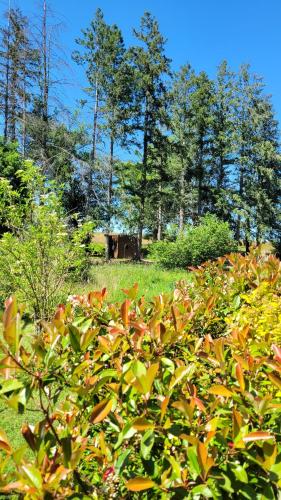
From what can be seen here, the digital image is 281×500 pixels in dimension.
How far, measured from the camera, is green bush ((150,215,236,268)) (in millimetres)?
17609

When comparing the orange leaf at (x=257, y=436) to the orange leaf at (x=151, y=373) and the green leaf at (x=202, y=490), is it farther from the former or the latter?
the orange leaf at (x=151, y=373)

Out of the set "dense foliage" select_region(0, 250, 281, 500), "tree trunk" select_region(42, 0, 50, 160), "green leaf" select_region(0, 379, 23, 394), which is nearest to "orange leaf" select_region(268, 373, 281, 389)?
"dense foliage" select_region(0, 250, 281, 500)

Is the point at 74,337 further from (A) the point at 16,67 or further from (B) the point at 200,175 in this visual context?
(B) the point at 200,175

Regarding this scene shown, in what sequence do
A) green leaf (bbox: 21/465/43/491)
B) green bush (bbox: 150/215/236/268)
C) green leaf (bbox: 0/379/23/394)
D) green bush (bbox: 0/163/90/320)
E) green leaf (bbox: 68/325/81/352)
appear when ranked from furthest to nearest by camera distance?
green bush (bbox: 150/215/236/268) < green bush (bbox: 0/163/90/320) < green leaf (bbox: 68/325/81/352) < green leaf (bbox: 0/379/23/394) < green leaf (bbox: 21/465/43/491)

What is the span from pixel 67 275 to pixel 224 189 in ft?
93.5

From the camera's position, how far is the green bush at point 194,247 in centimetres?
1761

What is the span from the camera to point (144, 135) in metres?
26.1

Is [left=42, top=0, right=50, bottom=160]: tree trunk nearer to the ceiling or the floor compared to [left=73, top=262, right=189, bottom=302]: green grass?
nearer to the ceiling

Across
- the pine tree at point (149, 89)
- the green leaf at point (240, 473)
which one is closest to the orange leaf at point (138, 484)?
the green leaf at point (240, 473)

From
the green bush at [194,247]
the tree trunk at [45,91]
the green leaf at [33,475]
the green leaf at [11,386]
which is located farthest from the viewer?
the green bush at [194,247]

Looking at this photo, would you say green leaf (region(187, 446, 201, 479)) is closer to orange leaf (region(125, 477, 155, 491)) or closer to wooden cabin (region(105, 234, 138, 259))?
orange leaf (region(125, 477, 155, 491))

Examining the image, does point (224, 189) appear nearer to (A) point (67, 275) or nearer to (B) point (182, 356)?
(A) point (67, 275)

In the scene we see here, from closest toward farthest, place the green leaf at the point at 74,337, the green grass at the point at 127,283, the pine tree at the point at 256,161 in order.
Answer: the green leaf at the point at 74,337 < the green grass at the point at 127,283 < the pine tree at the point at 256,161

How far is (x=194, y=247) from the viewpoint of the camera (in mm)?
17906
